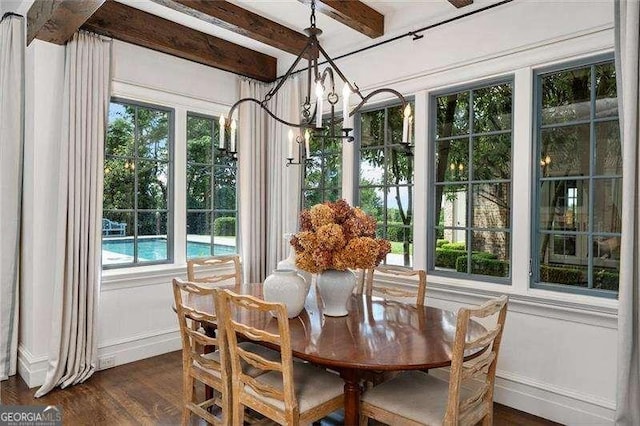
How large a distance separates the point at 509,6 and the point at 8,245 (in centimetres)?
416

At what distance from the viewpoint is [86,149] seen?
10.6 ft

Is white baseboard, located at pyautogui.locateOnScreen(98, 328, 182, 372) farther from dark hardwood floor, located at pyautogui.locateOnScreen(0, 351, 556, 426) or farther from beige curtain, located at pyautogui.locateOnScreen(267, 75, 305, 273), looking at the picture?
beige curtain, located at pyautogui.locateOnScreen(267, 75, 305, 273)

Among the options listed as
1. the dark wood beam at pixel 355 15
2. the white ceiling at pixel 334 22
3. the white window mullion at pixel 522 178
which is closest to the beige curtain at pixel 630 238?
the white window mullion at pixel 522 178

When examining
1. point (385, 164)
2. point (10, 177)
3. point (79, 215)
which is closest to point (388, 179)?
point (385, 164)

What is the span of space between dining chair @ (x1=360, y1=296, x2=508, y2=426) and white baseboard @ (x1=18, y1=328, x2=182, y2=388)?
8.00 feet

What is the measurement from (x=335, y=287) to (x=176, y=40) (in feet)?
9.26

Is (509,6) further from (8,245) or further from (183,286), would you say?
(8,245)

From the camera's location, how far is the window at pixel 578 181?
2.56 m

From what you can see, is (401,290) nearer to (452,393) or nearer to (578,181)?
(452,393)

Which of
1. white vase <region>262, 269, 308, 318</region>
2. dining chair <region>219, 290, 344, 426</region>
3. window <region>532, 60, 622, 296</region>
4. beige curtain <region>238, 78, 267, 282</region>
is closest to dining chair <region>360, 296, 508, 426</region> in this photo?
dining chair <region>219, 290, 344, 426</region>

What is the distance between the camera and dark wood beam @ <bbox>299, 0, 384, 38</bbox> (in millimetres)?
3082

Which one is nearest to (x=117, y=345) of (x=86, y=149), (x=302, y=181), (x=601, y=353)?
(x=86, y=149)

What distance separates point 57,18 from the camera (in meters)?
2.72

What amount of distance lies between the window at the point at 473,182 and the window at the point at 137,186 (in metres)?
2.53
